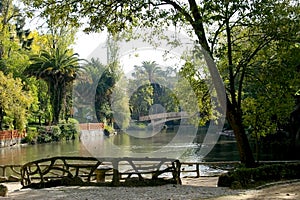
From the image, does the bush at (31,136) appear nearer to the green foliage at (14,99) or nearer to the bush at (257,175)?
the green foliage at (14,99)

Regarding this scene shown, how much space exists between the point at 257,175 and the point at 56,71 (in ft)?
115

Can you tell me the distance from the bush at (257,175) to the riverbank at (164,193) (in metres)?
0.46

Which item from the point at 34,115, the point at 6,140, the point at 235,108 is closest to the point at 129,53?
the point at 235,108

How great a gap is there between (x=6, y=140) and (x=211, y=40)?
27.6 meters

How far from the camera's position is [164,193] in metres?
10.1

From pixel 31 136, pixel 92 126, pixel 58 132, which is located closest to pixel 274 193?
pixel 31 136

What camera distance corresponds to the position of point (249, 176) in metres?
11.1

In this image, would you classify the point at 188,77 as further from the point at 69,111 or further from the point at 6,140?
the point at 69,111

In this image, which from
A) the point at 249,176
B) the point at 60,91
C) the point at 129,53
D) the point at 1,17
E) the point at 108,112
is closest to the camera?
the point at 249,176

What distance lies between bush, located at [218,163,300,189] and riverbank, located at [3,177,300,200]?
1.50 feet

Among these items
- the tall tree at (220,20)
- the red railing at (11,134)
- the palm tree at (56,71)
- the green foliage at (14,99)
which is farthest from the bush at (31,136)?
the tall tree at (220,20)

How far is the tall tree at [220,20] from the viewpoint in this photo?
12008 mm

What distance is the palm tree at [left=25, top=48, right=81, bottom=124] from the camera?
142 feet

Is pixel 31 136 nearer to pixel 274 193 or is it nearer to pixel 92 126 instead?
pixel 92 126
